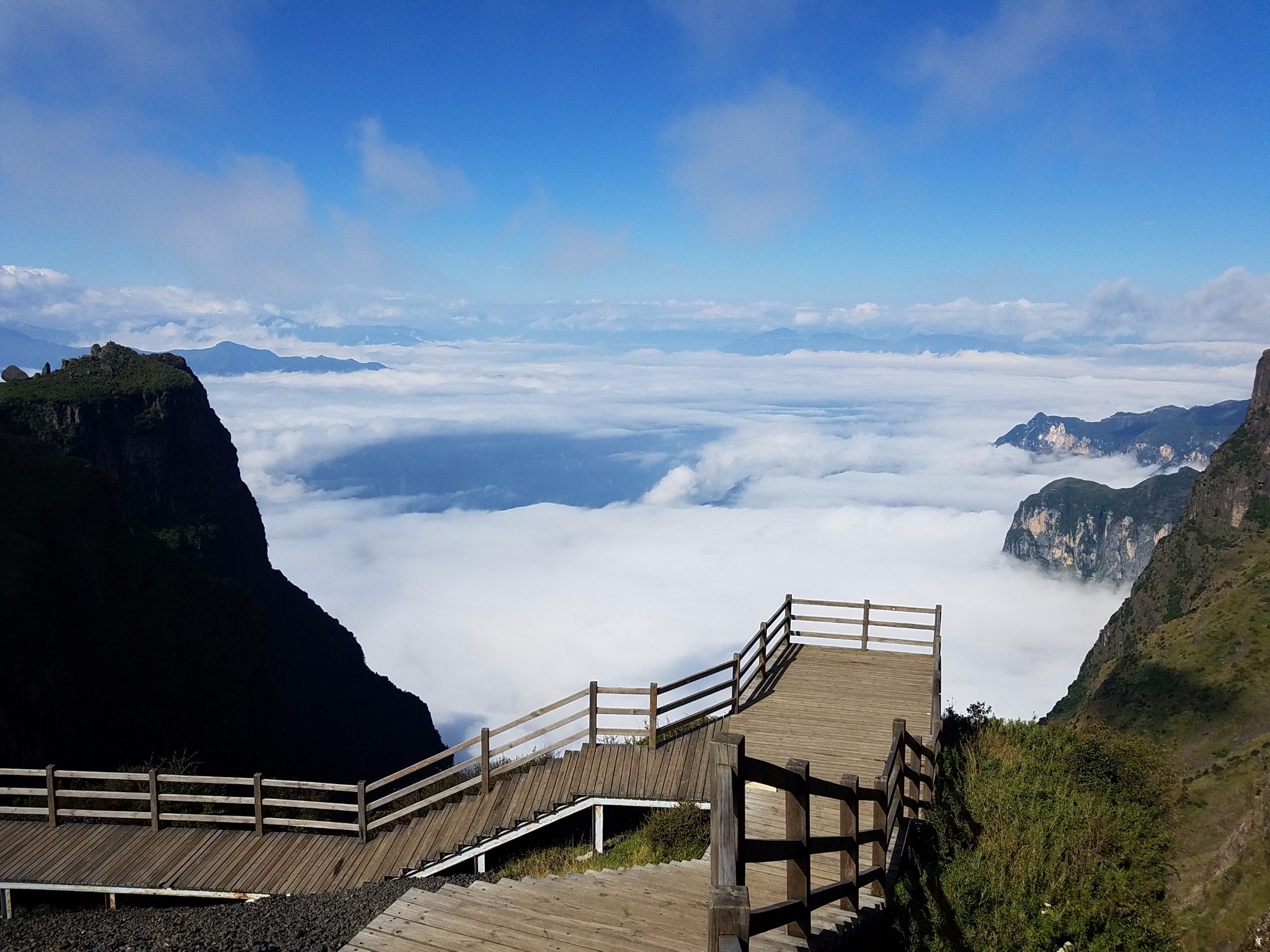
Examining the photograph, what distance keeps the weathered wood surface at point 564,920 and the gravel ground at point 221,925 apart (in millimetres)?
2052

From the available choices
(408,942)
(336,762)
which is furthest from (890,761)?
(336,762)

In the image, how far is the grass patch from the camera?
1068 centimetres

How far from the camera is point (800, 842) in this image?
16.0ft

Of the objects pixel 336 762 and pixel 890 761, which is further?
pixel 336 762

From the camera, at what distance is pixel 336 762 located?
63688 mm

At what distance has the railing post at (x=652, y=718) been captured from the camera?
13.3m

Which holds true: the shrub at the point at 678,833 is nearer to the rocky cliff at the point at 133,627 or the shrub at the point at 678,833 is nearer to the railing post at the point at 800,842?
the railing post at the point at 800,842

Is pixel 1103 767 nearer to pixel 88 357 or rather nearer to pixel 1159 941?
pixel 1159 941

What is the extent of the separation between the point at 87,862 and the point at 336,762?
Answer: 2210 inches

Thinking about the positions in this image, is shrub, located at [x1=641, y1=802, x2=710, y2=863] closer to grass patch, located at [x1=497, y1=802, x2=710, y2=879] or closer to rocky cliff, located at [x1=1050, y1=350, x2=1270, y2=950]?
grass patch, located at [x1=497, y1=802, x2=710, y2=879]

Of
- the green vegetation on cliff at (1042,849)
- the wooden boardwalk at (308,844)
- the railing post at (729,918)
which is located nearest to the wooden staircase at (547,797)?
the wooden boardwalk at (308,844)

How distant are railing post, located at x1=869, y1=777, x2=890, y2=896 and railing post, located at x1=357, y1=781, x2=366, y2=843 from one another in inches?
327

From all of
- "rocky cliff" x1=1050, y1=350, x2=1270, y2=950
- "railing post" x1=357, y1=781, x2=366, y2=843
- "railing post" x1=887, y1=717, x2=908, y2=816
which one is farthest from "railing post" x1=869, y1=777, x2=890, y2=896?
"railing post" x1=357, y1=781, x2=366, y2=843

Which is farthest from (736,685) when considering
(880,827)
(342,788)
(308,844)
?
(880,827)
